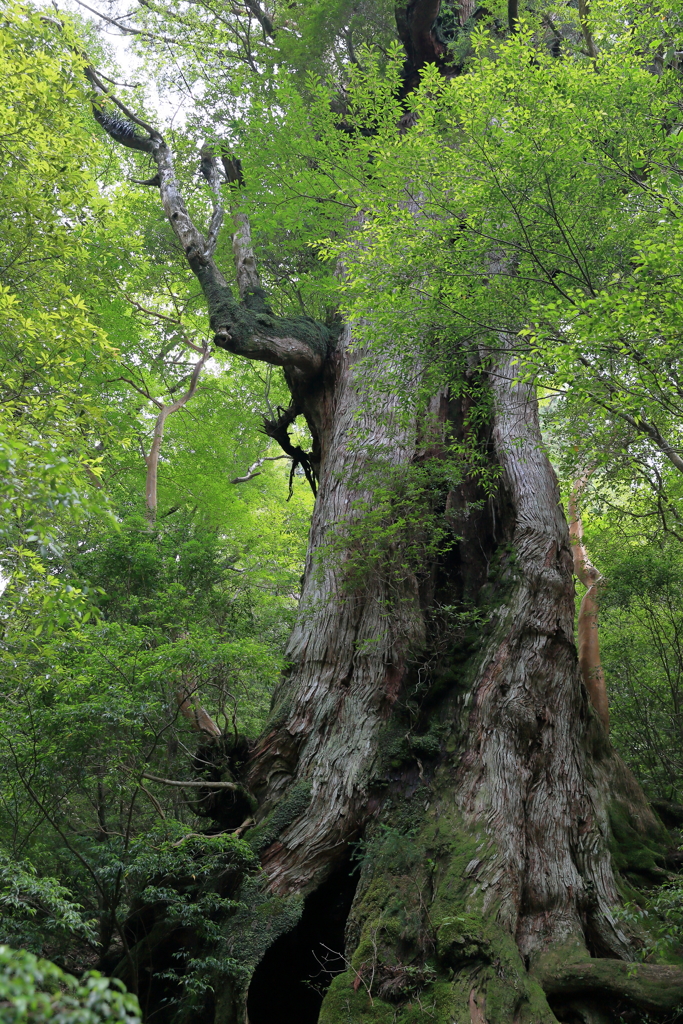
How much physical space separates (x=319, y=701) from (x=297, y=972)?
2261 mm

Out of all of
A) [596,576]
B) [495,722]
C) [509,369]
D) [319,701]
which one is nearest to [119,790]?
[319,701]

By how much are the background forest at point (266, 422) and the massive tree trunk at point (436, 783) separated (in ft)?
1.23

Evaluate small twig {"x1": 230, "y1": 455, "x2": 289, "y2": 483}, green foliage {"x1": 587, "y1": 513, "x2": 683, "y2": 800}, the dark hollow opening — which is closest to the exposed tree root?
the dark hollow opening

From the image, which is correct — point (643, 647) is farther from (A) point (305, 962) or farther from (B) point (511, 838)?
(A) point (305, 962)

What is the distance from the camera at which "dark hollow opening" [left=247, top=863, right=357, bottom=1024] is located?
527 centimetres

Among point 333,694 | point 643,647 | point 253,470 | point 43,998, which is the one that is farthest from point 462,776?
point 253,470

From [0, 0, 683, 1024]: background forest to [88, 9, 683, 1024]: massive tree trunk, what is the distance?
0.38 m

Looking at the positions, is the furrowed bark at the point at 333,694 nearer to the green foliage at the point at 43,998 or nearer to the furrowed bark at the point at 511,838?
the furrowed bark at the point at 511,838

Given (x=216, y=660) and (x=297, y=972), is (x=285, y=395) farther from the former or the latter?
(x=297, y=972)

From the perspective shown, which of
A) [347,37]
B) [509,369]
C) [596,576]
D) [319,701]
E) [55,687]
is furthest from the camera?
[347,37]

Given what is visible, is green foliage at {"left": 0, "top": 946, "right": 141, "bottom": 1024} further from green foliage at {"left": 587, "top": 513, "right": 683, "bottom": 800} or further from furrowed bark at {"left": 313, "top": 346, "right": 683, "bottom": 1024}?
green foliage at {"left": 587, "top": 513, "right": 683, "bottom": 800}

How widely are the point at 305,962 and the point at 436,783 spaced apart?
1892mm

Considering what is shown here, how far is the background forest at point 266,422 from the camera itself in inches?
172

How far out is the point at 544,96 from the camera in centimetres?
474
